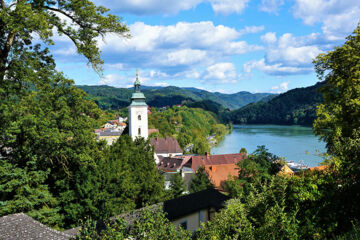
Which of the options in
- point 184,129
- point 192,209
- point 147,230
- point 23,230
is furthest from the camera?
point 184,129

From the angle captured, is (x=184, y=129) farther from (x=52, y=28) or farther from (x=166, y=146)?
(x=52, y=28)

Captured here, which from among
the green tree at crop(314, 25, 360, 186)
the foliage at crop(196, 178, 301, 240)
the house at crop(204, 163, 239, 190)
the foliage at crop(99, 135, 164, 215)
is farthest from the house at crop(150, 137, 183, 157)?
the foliage at crop(196, 178, 301, 240)

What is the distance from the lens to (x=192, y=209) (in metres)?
16.9

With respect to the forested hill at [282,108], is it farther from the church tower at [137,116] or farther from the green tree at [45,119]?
the green tree at [45,119]

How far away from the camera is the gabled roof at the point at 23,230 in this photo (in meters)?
10.5

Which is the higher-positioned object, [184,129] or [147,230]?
[147,230]

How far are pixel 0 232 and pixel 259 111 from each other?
169939mm

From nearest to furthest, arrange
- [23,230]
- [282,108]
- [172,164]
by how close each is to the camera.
Answer: [23,230] < [172,164] < [282,108]

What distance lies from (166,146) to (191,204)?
41.7 metres

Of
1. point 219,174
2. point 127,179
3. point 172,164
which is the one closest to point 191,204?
point 127,179

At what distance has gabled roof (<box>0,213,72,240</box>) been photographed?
1048 cm

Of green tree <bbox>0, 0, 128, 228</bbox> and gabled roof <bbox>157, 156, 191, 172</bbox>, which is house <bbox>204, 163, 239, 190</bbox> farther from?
green tree <bbox>0, 0, 128, 228</bbox>

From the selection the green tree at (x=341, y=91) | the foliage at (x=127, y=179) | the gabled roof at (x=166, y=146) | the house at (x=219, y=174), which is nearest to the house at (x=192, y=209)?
the foliage at (x=127, y=179)

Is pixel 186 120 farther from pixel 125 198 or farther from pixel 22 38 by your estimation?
pixel 22 38
